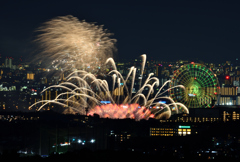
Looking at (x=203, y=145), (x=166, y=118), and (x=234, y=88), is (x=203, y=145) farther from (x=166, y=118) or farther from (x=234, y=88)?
(x=234, y=88)

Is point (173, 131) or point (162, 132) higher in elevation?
point (173, 131)

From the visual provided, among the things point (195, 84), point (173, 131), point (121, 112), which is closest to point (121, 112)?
point (121, 112)

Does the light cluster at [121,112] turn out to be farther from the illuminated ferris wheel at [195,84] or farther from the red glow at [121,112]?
the illuminated ferris wheel at [195,84]

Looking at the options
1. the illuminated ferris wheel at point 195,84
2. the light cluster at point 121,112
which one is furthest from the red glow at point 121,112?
the illuminated ferris wheel at point 195,84

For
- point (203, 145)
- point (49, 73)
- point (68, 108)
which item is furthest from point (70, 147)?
point (49, 73)

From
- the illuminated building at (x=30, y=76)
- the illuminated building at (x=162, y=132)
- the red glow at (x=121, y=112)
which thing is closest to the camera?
the red glow at (x=121, y=112)

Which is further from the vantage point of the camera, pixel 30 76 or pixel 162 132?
pixel 30 76

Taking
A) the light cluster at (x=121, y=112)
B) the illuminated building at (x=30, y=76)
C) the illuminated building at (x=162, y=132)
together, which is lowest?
the illuminated building at (x=162, y=132)

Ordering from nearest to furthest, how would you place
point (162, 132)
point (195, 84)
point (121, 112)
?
1. point (195, 84)
2. point (121, 112)
3. point (162, 132)

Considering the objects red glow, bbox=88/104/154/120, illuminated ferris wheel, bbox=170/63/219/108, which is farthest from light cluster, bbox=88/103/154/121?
illuminated ferris wheel, bbox=170/63/219/108

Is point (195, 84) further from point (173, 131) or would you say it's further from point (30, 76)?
point (30, 76)
